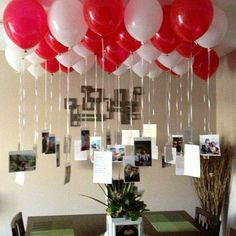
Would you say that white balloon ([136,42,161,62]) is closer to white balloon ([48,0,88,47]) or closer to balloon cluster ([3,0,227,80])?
balloon cluster ([3,0,227,80])

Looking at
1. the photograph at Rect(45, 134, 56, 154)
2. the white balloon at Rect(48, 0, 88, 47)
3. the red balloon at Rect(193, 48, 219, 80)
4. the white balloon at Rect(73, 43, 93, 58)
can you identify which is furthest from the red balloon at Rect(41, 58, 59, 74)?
the red balloon at Rect(193, 48, 219, 80)

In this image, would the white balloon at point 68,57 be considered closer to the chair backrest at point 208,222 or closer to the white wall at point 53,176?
the white wall at point 53,176

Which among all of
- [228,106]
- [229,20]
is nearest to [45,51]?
[229,20]

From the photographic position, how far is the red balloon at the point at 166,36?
218cm

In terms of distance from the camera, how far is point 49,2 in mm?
2105

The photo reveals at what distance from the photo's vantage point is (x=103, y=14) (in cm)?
182

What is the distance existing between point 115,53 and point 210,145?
960 mm

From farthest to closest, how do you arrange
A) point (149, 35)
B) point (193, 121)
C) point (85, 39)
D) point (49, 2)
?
point (193, 121)
point (85, 39)
point (49, 2)
point (149, 35)

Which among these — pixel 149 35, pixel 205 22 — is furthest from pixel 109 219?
pixel 205 22

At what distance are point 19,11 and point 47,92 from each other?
1.74 meters

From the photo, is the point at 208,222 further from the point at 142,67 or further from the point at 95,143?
the point at 142,67

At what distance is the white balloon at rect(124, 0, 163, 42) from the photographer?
192cm

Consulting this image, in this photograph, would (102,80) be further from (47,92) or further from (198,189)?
(198,189)

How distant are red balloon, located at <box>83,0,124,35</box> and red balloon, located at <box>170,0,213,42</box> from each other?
325 millimetres
